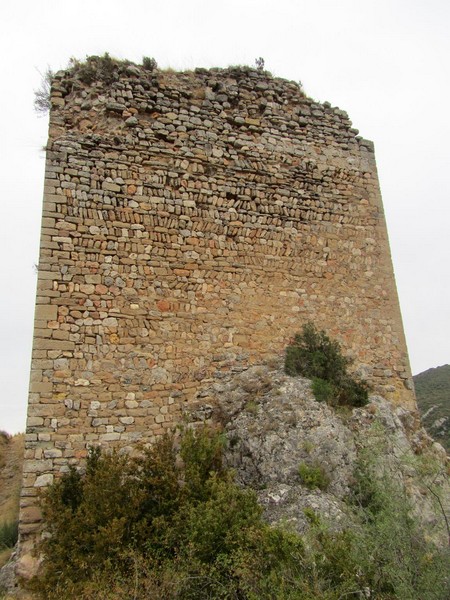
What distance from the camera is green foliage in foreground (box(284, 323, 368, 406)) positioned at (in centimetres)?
714

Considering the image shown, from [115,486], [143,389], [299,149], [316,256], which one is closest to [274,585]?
[115,486]

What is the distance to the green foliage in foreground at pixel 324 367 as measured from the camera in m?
7.14

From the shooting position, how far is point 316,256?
8445mm

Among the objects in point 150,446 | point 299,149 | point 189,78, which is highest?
point 189,78

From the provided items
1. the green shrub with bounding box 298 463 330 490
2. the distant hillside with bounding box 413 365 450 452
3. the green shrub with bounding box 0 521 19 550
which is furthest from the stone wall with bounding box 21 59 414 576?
the distant hillside with bounding box 413 365 450 452

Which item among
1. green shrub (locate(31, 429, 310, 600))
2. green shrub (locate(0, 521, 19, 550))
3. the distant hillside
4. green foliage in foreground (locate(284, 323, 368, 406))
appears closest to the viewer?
green shrub (locate(31, 429, 310, 600))

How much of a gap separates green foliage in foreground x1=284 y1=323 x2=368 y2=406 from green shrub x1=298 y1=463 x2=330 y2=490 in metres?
1.24

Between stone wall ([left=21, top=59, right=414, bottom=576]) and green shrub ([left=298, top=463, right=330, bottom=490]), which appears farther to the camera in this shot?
stone wall ([left=21, top=59, right=414, bottom=576])

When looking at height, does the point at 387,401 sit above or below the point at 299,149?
below

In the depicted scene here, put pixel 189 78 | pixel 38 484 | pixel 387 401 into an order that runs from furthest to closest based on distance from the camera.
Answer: pixel 189 78, pixel 387 401, pixel 38 484

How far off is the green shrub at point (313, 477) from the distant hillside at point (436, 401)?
26.1 ft

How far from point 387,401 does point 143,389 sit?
3554mm

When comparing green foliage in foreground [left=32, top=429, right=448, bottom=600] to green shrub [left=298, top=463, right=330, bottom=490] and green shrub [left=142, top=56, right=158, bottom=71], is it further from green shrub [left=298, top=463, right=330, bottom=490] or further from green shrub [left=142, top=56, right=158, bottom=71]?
green shrub [left=142, top=56, right=158, bottom=71]

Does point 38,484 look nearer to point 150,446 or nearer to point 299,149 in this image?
point 150,446
